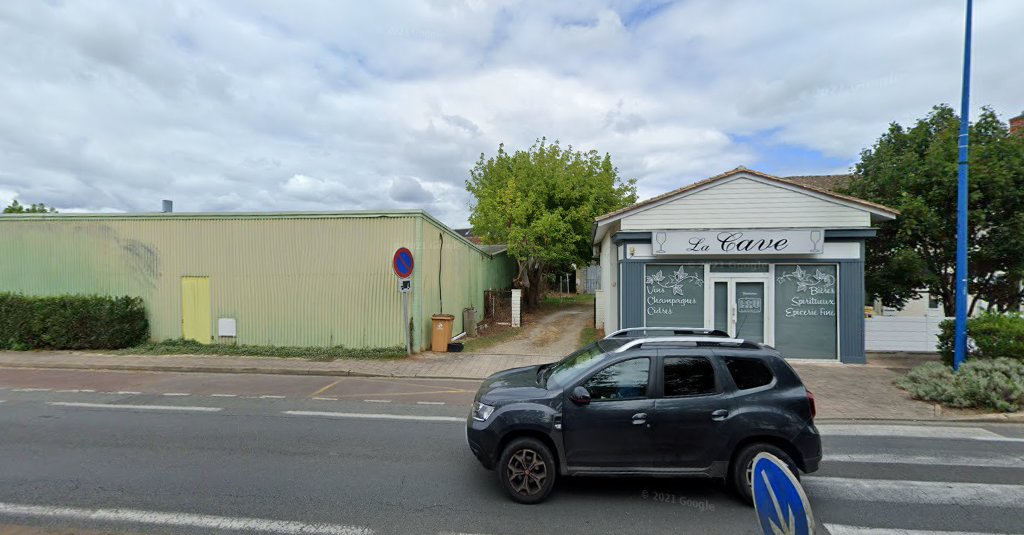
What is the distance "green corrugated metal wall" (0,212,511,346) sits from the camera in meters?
13.1

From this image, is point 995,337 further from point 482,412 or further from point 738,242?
point 482,412

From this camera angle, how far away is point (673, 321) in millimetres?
12758

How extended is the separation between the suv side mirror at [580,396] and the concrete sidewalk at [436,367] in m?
6.07

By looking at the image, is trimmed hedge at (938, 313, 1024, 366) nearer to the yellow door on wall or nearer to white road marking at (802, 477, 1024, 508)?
white road marking at (802, 477, 1024, 508)

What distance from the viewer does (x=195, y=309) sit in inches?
540

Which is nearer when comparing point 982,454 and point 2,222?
point 982,454

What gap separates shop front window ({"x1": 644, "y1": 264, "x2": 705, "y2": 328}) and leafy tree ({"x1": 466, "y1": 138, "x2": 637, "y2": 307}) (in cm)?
890

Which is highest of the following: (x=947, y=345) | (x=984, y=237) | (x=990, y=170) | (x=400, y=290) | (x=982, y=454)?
(x=990, y=170)

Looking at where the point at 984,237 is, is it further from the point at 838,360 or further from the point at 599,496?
the point at 599,496

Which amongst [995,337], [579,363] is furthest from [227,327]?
[995,337]

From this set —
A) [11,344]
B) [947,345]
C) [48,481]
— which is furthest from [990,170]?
[11,344]

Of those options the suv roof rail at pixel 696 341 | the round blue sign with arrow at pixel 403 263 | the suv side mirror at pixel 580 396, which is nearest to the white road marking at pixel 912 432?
the suv roof rail at pixel 696 341

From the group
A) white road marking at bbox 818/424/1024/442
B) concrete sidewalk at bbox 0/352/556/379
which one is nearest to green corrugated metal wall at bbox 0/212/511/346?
concrete sidewalk at bbox 0/352/556/379

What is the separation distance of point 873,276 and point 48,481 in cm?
1694
